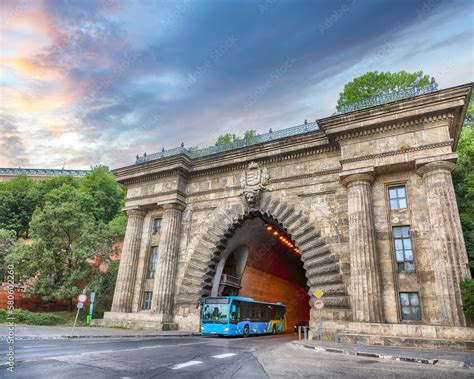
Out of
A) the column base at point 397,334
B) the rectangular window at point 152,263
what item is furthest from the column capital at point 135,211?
the column base at point 397,334

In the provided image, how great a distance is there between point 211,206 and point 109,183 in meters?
36.8

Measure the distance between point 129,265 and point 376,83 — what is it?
25.5 metres

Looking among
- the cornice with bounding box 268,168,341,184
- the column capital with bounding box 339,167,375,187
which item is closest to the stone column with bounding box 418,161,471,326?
the column capital with bounding box 339,167,375,187

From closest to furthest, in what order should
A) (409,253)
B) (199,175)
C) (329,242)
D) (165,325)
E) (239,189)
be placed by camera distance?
(409,253) → (329,242) → (165,325) → (239,189) → (199,175)

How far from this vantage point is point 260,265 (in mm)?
29219

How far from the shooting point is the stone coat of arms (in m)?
21.9

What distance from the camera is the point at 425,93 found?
16922 millimetres

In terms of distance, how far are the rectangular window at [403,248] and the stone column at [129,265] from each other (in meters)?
17.0

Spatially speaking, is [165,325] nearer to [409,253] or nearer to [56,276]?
[56,276]

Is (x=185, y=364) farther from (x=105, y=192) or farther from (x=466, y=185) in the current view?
(x=105, y=192)

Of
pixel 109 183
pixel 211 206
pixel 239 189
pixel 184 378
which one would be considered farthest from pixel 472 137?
pixel 109 183

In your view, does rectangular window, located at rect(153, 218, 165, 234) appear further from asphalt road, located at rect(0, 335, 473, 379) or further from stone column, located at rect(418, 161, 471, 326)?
stone column, located at rect(418, 161, 471, 326)

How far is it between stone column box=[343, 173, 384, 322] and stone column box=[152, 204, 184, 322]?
11673 mm

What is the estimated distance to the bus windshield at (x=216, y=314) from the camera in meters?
20.1
